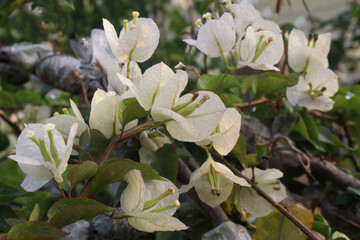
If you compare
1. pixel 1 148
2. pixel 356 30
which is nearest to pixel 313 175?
pixel 1 148

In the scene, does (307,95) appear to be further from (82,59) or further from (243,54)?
(82,59)

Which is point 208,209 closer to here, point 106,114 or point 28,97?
point 106,114

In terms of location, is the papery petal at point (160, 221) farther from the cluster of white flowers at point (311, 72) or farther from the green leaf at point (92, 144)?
the cluster of white flowers at point (311, 72)

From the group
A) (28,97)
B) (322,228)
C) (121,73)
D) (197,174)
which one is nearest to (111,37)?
(121,73)

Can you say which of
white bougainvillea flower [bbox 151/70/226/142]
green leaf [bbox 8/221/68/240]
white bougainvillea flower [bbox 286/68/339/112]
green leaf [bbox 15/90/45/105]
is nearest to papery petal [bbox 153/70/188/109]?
white bougainvillea flower [bbox 151/70/226/142]

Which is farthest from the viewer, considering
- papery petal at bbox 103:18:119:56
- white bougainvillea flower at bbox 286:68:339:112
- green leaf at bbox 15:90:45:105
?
green leaf at bbox 15:90:45:105

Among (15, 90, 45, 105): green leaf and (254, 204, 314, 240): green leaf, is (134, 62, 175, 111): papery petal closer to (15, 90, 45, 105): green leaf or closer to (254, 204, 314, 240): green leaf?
(254, 204, 314, 240): green leaf
